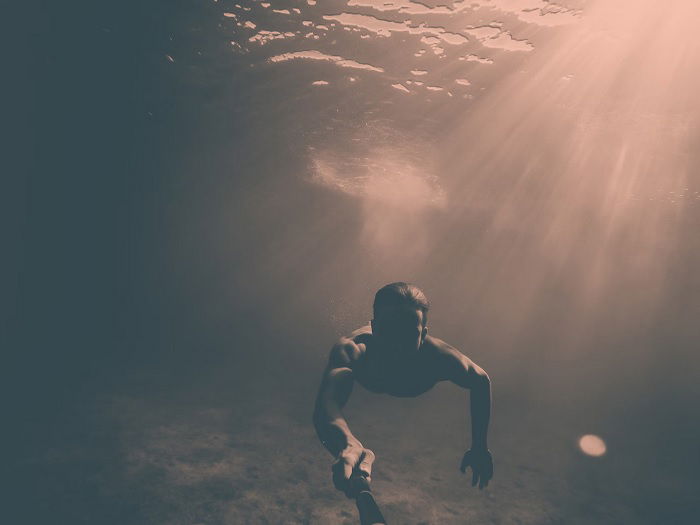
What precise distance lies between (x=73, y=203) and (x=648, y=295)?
4594cm

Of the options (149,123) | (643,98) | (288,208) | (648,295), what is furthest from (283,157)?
(648,295)

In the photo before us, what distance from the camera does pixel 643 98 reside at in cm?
1102

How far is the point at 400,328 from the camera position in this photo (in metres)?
2.05

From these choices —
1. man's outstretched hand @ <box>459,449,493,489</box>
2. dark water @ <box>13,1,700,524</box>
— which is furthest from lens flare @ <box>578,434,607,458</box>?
man's outstretched hand @ <box>459,449,493,489</box>

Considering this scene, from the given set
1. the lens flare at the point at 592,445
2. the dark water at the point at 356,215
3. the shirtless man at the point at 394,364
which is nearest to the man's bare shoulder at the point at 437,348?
the shirtless man at the point at 394,364

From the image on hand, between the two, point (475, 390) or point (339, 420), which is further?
point (475, 390)

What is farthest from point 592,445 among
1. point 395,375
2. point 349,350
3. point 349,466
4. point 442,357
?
point 349,466

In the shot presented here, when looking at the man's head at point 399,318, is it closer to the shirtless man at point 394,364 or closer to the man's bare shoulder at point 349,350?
the shirtless man at point 394,364

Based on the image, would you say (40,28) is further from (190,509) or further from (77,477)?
(190,509)

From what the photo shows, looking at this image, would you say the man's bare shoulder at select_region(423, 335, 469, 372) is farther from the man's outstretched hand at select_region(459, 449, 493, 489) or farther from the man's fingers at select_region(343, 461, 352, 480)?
the man's fingers at select_region(343, 461, 352, 480)

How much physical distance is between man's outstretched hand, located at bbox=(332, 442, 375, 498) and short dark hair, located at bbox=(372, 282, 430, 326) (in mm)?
719

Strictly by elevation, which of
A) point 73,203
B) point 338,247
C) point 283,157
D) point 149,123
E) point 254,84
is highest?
point 254,84

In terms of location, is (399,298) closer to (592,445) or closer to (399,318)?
(399,318)

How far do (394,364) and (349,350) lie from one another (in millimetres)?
249
